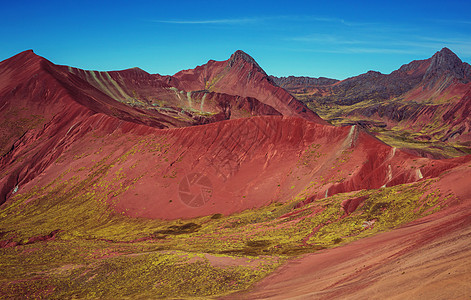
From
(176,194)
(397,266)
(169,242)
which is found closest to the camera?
(397,266)

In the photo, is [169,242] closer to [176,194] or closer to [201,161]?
[176,194]

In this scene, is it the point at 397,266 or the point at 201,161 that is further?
the point at 201,161

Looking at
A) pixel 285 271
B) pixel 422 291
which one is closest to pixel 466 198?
pixel 285 271

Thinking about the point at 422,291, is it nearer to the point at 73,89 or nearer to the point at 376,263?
the point at 376,263

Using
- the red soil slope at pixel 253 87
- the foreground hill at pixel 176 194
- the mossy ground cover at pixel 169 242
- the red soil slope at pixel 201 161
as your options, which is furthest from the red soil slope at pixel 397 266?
the red soil slope at pixel 253 87

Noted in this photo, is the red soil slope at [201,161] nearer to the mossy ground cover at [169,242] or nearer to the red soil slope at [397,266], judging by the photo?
the mossy ground cover at [169,242]

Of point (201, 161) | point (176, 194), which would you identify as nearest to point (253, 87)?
point (201, 161)
